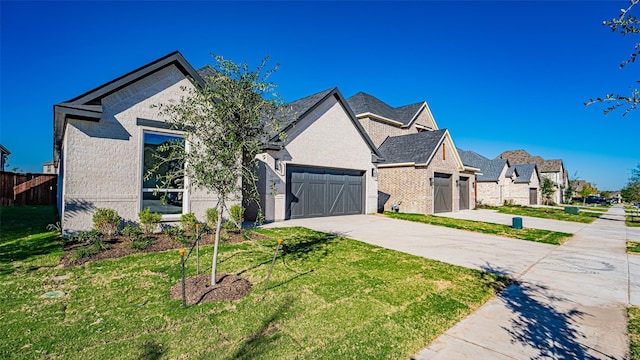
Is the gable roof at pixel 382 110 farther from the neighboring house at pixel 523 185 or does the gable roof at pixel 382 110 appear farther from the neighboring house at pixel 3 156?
the neighboring house at pixel 3 156

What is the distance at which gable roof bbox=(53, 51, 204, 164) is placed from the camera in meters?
8.09

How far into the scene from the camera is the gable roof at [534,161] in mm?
52500

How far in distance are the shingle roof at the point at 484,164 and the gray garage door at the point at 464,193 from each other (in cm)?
802

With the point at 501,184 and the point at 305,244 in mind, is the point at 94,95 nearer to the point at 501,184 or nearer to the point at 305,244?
the point at 305,244

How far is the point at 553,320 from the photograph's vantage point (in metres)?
4.41

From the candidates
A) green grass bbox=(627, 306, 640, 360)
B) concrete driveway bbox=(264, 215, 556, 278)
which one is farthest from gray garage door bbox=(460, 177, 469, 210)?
green grass bbox=(627, 306, 640, 360)

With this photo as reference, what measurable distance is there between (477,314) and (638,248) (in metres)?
10.3

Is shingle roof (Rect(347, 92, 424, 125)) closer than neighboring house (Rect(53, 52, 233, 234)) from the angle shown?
No

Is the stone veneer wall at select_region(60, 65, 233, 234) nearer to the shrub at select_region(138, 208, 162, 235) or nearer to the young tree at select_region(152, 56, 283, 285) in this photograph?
the shrub at select_region(138, 208, 162, 235)

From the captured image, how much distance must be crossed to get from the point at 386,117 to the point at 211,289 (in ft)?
70.7

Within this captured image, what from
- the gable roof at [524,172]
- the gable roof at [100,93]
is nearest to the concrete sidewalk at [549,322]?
the gable roof at [100,93]

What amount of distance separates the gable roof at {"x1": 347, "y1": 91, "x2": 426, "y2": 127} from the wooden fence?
2306 cm

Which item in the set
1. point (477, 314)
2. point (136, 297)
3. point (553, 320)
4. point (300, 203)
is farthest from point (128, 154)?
point (553, 320)

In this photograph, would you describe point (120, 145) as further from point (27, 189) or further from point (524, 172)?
point (524, 172)
